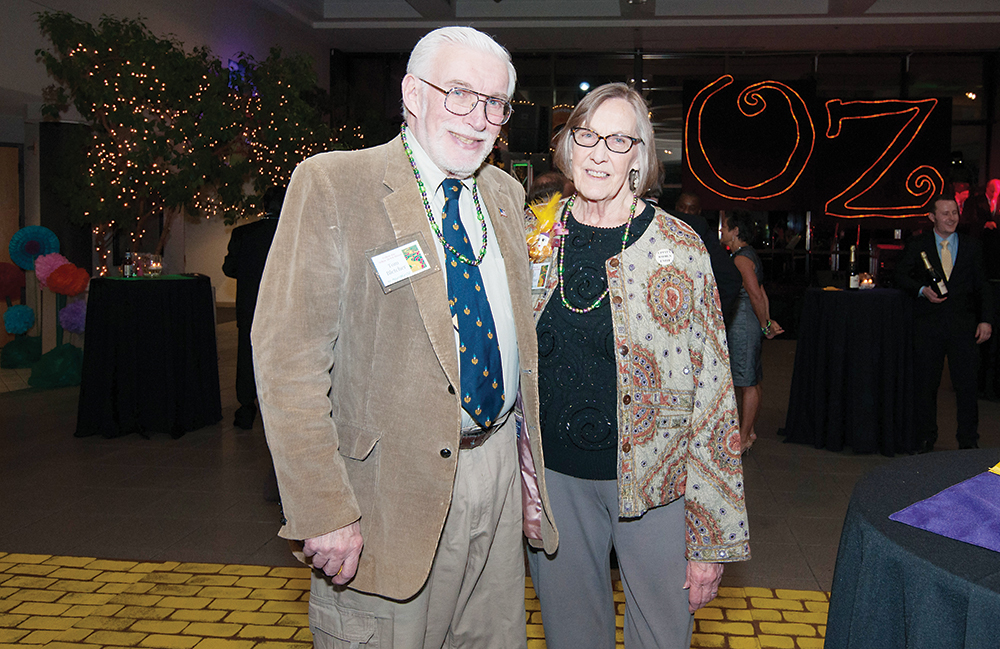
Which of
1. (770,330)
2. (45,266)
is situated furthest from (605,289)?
(45,266)

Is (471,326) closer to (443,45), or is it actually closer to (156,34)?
(443,45)

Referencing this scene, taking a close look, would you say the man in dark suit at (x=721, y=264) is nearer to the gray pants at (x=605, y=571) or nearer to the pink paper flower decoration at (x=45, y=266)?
the gray pants at (x=605, y=571)

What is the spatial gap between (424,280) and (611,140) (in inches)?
23.7

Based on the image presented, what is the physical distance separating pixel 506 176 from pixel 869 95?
12.3 meters

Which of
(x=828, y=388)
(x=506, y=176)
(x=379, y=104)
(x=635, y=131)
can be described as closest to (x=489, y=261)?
(x=506, y=176)

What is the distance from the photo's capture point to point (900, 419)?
5.32 metres

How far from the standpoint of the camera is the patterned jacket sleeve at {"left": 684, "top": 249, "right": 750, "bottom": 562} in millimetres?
1766

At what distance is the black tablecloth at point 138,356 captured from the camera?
5.57 m

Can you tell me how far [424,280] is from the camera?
1.52 metres

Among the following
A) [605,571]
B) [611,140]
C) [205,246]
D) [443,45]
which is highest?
[205,246]

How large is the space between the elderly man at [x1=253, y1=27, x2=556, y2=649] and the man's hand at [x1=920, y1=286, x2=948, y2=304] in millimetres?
4484

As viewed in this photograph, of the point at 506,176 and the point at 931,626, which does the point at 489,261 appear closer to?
the point at 506,176

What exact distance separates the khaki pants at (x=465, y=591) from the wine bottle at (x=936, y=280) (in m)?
4.49

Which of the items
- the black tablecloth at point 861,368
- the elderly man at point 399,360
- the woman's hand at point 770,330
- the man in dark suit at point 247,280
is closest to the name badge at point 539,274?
the elderly man at point 399,360
